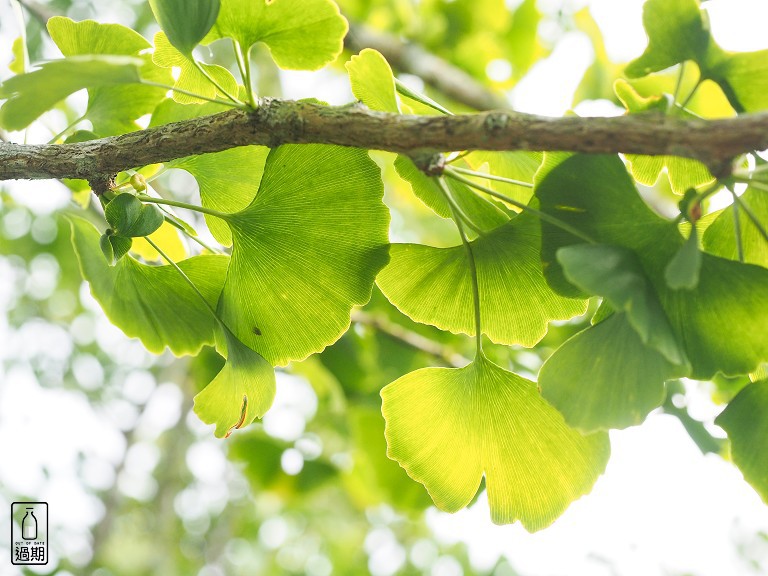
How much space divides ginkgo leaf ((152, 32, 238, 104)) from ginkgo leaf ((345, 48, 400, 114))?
6.3 inches

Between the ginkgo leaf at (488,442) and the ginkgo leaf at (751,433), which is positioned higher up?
the ginkgo leaf at (751,433)

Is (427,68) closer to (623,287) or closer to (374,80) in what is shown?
(374,80)

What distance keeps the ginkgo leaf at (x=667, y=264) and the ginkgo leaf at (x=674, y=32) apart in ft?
0.33

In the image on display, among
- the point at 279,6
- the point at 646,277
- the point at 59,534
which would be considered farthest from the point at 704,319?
the point at 59,534

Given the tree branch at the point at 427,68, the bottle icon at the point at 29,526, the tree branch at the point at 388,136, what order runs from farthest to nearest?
the tree branch at the point at 427,68
the bottle icon at the point at 29,526
the tree branch at the point at 388,136

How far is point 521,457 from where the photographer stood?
602mm

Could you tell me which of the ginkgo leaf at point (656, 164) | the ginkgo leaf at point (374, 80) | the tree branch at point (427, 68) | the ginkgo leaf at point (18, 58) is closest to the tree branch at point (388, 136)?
the ginkgo leaf at point (374, 80)

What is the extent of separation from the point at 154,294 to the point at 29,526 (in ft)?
4.25

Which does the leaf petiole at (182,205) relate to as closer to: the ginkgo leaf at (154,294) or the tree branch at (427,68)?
the ginkgo leaf at (154,294)

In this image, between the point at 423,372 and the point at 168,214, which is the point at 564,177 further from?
the point at 168,214

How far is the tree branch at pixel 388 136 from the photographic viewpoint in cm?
41

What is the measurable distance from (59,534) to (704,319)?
3.20 m

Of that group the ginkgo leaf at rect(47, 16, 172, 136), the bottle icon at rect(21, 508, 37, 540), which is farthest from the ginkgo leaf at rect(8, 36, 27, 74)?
the bottle icon at rect(21, 508, 37, 540)

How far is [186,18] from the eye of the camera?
52 centimetres
